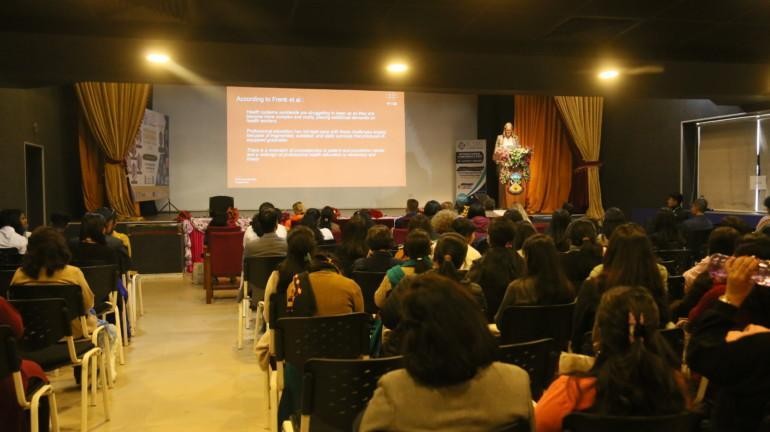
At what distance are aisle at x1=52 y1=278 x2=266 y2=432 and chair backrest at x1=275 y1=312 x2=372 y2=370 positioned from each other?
1020 mm

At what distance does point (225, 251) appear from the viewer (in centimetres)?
751

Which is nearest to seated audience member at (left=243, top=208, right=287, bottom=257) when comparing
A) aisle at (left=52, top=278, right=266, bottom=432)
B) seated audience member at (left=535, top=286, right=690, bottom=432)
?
aisle at (left=52, top=278, right=266, bottom=432)

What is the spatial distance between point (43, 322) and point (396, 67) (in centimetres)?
390

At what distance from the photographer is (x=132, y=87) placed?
10312 millimetres

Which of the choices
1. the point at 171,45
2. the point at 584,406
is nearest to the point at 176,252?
the point at 171,45

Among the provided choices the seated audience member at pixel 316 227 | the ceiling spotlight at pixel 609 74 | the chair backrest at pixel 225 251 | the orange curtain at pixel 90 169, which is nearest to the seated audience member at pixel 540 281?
the seated audience member at pixel 316 227

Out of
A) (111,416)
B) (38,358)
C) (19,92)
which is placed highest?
(19,92)

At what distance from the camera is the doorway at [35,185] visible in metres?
8.86

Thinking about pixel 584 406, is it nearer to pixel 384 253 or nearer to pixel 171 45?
pixel 384 253

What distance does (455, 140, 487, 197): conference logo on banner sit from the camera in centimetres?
1298

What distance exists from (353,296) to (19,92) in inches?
275

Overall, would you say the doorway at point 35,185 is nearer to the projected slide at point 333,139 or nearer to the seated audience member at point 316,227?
the projected slide at point 333,139

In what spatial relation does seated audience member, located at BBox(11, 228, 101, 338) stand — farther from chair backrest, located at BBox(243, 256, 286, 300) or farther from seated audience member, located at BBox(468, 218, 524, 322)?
seated audience member, located at BBox(468, 218, 524, 322)

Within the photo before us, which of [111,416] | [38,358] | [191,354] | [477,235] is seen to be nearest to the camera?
[38,358]
